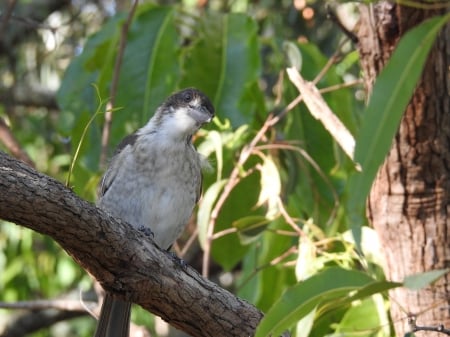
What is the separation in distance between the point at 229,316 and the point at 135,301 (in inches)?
13.7

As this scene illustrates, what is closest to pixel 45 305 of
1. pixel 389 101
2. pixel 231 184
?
pixel 231 184

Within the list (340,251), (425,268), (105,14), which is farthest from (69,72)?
(105,14)

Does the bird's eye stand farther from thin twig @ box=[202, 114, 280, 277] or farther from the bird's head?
thin twig @ box=[202, 114, 280, 277]

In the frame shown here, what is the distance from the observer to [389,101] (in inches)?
95.8

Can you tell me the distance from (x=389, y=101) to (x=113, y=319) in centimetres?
246

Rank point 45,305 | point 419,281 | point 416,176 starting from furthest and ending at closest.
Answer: point 45,305 < point 416,176 < point 419,281

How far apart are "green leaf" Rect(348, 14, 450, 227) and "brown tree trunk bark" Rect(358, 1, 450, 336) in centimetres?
130

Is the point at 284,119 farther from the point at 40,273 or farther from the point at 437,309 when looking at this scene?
the point at 40,273

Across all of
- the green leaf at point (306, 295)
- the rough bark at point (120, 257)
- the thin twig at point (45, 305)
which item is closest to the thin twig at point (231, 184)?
the thin twig at point (45, 305)

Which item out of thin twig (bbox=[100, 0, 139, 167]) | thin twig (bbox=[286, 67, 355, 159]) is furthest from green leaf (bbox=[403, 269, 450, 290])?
thin twig (bbox=[100, 0, 139, 167])

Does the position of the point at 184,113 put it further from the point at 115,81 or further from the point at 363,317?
the point at 363,317

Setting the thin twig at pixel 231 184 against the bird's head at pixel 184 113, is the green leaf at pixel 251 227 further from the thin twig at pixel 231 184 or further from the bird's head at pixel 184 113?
the bird's head at pixel 184 113

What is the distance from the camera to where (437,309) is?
3.87 metres

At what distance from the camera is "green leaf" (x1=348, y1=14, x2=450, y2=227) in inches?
94.5
